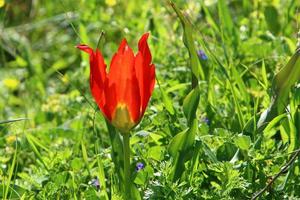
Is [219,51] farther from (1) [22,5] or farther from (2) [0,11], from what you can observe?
(1) [22,5]

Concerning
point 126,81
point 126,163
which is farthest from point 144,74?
point 126,163

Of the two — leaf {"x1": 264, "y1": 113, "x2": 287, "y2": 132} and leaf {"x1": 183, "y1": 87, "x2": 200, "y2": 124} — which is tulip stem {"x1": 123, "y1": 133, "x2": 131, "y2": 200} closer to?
leaf {"x1": 183, "y1": 87, "x2": 200, "y2": 124}

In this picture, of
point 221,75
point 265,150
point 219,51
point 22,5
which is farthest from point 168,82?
point 22,5

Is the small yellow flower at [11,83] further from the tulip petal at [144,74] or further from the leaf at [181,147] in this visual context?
the tulip petal at [144,74]

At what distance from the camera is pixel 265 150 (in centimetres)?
226

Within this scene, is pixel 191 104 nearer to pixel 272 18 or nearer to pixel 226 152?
pixel 226 152

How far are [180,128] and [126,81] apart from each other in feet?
1.62

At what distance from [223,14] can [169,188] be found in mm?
1241

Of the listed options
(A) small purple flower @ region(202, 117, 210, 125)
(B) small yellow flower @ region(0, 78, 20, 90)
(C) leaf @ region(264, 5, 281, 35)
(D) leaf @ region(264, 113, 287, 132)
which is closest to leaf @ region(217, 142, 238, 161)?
(D) leaf @ region(264, 113, 287, 132)

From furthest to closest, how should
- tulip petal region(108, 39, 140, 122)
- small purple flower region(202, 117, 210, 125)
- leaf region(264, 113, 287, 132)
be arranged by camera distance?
1. small purple flower region(202, 117, 210, 125)
2. leaf region(264, 113, 287, 132)
3. tulip petal region(108, 39, 140, 122)

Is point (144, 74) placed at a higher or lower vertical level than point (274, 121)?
higher

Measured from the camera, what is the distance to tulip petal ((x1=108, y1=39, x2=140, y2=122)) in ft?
6.43

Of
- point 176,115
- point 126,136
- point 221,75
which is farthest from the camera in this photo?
point 221,75

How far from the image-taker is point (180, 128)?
95.0 inches
